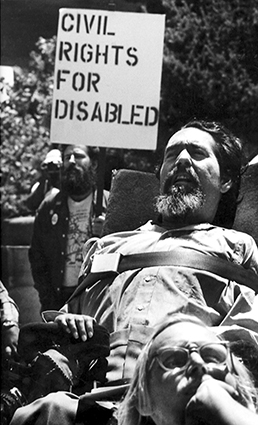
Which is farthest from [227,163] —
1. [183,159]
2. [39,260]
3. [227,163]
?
[39,260]

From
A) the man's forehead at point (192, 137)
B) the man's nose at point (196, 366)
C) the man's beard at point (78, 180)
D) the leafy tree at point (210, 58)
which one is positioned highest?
the leafy tree at point (210, 58)

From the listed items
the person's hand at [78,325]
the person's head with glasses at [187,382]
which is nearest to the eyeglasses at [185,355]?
the person's head with glasses at [187,382]

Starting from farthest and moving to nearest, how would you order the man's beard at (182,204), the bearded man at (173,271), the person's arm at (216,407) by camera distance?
the man's beard at (182,204) < the bearded man at (173,271) < the person's arm at (216,407)

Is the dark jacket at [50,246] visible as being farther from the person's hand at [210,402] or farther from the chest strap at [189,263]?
the person's hand at [210,402]

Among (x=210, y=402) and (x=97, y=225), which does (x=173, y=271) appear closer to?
(x=97, y=225)

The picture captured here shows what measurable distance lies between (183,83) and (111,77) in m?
0.17

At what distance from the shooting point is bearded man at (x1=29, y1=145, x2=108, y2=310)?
251cm

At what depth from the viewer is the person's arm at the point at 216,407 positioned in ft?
6.21

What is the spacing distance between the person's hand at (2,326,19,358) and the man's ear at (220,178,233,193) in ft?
1.83

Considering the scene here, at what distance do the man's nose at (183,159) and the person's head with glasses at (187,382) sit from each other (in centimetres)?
46

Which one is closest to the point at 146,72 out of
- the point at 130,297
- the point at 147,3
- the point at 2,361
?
the point at 147,3

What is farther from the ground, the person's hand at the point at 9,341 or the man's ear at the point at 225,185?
the man's ear at the point at 225,185

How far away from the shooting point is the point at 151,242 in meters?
2.36

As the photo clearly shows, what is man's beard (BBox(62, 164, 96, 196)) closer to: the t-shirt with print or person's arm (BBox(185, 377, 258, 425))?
the t-shirt with print
